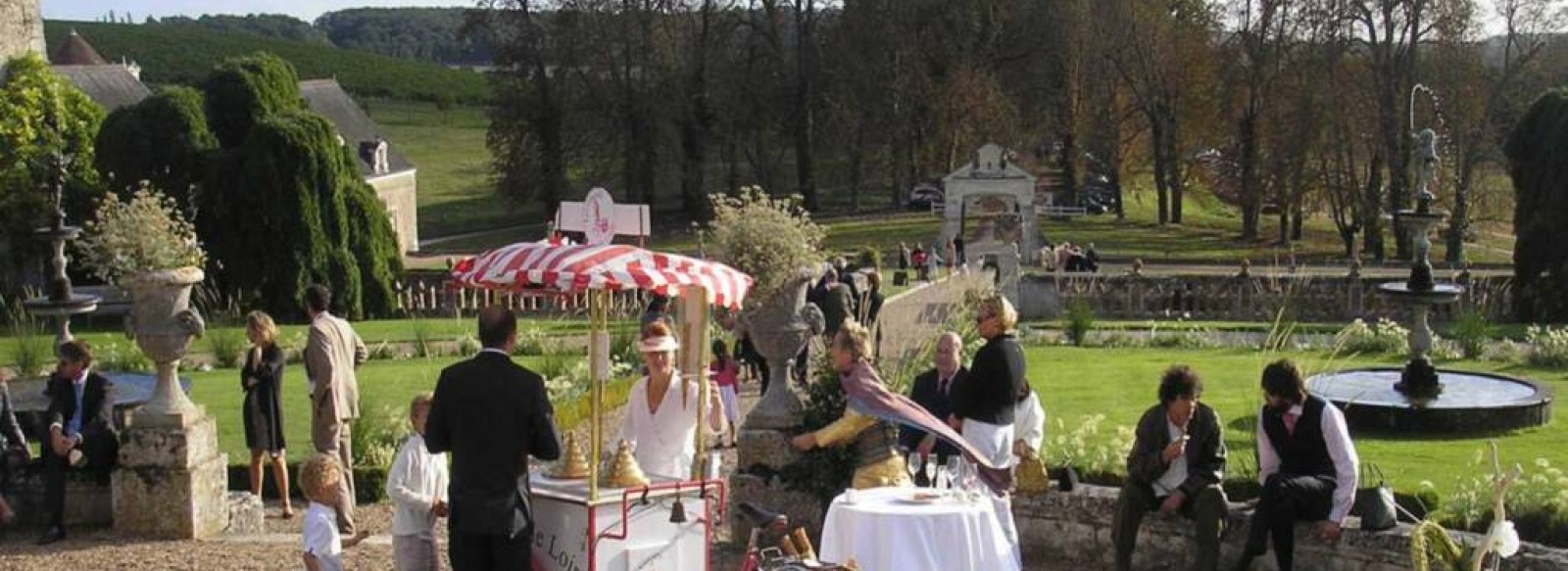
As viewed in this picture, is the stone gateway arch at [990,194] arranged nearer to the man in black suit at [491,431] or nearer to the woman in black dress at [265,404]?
the woman in black dress at [265,404]

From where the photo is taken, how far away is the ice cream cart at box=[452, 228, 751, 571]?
783 cm

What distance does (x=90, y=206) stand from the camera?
123 feet

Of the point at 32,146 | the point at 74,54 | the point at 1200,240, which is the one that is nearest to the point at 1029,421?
the point at 32,146

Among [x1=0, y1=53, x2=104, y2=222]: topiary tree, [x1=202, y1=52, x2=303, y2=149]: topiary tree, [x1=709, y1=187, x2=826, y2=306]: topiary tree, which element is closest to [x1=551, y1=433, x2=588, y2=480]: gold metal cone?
[x1=709, y1=187, x2=826, y2=306]: topiary tree

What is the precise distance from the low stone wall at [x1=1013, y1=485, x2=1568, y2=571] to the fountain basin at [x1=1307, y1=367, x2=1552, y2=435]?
12.9 ft

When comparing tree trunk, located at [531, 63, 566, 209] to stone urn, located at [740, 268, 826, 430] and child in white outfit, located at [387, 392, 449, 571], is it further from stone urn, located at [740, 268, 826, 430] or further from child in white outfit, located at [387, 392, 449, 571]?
child in white outfit, located at [387, 392, 449, 571]

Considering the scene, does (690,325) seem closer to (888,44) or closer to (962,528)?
(962,528)

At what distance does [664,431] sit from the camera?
8.84 metres

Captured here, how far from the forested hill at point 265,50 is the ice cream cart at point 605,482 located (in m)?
89.4

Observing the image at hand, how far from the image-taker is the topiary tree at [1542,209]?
105 feet

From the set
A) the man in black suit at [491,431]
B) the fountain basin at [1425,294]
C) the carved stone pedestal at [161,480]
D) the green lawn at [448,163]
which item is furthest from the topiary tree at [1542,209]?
the green lawn at [448,163]

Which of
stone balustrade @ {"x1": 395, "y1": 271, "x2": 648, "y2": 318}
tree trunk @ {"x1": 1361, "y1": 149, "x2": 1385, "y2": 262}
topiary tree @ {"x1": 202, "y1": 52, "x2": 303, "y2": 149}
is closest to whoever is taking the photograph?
stone balustrade @ {"x1": 395, "y1": 271, "x2": 648, "y2": 318}

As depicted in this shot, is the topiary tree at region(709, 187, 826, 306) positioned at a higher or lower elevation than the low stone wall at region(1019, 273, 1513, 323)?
higher

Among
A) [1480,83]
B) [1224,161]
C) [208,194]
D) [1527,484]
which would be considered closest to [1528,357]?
[1527,484]
